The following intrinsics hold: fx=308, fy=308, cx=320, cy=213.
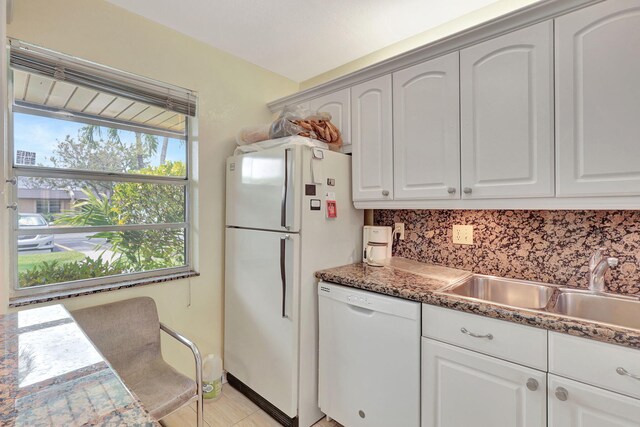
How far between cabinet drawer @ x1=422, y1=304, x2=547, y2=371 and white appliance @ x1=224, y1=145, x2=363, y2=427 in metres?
0.71

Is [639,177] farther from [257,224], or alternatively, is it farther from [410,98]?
[257,224]

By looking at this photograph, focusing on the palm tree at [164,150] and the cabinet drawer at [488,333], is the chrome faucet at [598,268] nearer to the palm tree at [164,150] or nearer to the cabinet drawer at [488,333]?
the cabinet drawer at [488,333]

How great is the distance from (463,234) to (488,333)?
2.60 feet

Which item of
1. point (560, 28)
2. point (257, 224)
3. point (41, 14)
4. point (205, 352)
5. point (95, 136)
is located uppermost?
point (41, 14)

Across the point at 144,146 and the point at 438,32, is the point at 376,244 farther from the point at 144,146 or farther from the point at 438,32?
the point at 144,146

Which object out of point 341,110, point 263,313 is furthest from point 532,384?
point 341,110

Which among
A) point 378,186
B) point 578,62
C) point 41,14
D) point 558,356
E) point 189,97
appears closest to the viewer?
point 558,356

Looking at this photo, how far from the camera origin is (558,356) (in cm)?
112

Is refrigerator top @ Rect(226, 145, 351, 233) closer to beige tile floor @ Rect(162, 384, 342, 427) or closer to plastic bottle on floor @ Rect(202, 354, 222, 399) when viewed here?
plastic bottle on floor @ Rect(202, 354, 222, 399)

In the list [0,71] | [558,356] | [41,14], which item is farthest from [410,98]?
[41,14]

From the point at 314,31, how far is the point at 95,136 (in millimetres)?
1520

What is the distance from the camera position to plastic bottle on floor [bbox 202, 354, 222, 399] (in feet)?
6.86

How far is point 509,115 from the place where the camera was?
147 cm

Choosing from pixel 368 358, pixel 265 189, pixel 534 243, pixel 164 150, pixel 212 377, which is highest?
pixel 164 150
